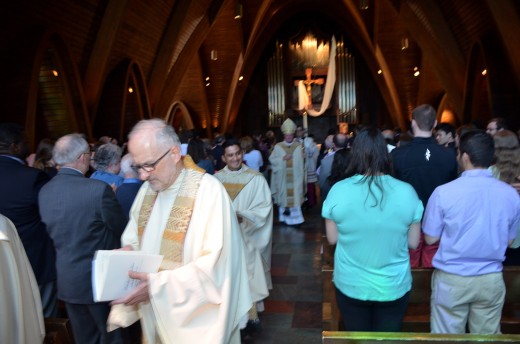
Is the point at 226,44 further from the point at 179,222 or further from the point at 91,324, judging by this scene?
the point at 179,222

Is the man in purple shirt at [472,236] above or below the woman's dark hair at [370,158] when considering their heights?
below

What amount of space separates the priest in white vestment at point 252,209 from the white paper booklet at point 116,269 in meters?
1.77

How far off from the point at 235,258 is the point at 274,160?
21.0ft

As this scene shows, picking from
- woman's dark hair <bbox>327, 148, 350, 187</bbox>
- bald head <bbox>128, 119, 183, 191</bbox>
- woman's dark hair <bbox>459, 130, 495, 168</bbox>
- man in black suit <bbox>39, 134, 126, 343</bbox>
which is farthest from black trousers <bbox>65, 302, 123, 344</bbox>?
woman's dark hair <bbox>459, 130, 495, 168</bbox>

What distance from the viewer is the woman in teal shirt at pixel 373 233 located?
2268 mm

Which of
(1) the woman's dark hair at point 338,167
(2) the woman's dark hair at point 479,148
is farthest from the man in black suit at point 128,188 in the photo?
(2) the woman's dark hair at point 479,148

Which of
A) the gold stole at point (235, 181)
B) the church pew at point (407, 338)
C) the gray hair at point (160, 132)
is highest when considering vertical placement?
the gray hair at point (160, 132)

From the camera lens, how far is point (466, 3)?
414 inches

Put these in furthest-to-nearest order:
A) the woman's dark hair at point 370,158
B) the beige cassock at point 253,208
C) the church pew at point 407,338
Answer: the beige cassock at point 253,208 < the woman's dark hair at point 370,158 < the church pew at point 407,338

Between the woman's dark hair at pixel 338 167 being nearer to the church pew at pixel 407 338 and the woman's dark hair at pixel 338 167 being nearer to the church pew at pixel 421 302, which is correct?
the church pew at pixel 421 302

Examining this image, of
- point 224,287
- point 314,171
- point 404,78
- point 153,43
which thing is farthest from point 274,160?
point 404,78

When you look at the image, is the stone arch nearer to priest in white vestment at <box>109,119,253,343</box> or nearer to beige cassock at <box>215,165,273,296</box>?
beige cassock at <box>215,165,273,296</box>

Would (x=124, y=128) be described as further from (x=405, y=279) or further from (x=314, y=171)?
(x=405, y=279)

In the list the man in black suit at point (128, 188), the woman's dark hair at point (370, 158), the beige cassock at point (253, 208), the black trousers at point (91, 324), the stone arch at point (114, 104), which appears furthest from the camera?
the stone arch at point (114, 104)
